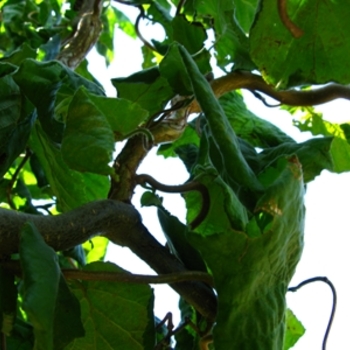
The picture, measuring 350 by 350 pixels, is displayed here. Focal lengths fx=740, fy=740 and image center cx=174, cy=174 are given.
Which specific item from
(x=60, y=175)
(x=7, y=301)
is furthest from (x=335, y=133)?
(x=7, y=301)

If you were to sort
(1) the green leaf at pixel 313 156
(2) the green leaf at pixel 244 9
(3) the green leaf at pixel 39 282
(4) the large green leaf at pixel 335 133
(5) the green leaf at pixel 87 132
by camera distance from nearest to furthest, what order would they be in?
1. (3) the green leaf at pixel 39 282
2. (5) the green leaf at pixel 87 132
3. (1) the green leaf at pixel 313 156
4. (4) the large green leaf at pixel 335 133
5. (2) the green leaf at pixel 244 9

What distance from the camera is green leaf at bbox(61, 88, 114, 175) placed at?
54cm

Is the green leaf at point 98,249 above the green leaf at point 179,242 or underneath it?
above

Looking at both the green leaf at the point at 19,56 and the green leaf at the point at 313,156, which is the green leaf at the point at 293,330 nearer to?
the green leaf at the point at 313,156

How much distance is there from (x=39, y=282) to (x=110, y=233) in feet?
0.48

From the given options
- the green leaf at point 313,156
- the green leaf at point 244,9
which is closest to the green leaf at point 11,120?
the green leaf at point 313,156

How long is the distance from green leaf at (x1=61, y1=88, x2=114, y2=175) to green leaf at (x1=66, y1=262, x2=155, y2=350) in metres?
0.13

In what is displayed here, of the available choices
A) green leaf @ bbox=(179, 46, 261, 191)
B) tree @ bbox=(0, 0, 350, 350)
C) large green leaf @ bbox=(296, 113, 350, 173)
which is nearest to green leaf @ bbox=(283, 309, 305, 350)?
tree @ bbox=(0, 0, 350, 350)

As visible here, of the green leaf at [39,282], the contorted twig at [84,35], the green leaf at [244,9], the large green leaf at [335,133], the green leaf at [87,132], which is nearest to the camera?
the green leaf at [39,282]

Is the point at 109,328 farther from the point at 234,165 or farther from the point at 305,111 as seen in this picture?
the point at 305,111

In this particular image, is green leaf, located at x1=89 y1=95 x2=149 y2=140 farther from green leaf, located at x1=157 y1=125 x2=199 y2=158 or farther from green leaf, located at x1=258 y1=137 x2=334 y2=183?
green leaf, located at x1=157 y1=125 x2=199 y2=158

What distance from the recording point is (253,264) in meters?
0.52

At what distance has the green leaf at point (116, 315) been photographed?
0.63 meters

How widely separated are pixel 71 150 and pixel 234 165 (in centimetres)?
12
